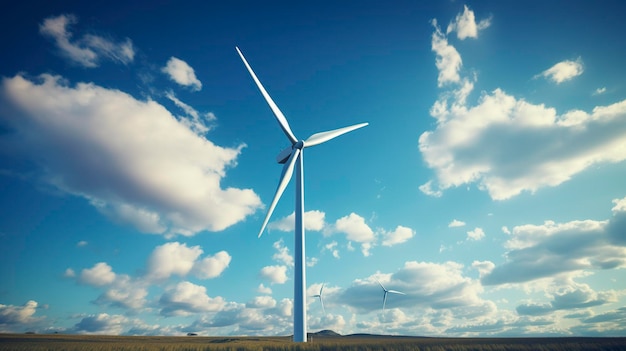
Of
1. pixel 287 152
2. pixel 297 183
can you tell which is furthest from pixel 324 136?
pixel 297 183

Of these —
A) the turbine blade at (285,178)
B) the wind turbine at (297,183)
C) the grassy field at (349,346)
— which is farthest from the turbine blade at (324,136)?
the grassy field at (349,346)

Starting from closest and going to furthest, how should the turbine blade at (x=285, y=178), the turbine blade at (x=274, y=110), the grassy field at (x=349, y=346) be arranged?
the grassy field at (x=349, y=346), the turbine blade at (x=285, y=178), the turbine blade at (x=274, y=110)

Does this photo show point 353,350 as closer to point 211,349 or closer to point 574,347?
point 211,349

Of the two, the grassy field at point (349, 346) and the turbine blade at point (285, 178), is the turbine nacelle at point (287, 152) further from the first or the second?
the grassy field at point (349, 346)

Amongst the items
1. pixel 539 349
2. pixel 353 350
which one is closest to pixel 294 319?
pixel 353 350

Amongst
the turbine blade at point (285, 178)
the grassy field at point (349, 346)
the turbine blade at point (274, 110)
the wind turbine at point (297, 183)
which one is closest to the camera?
the wind turbine at point (297, 183)

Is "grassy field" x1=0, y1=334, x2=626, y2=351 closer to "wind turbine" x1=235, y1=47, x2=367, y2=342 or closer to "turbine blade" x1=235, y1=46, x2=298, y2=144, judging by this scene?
"wind turbine" x1=235, y1=47, x2=367, y2=342

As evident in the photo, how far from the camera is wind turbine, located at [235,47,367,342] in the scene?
38.7 metres

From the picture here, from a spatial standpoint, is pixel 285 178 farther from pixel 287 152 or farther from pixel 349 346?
pixel 349 346

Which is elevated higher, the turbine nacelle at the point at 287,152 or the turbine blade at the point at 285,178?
the turbine nacelle at the point at 287,152

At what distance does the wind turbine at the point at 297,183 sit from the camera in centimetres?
3872

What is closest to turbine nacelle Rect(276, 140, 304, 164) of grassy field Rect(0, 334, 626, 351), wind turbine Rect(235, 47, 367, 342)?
wind turbine Rect(235, 47, 367, 342)

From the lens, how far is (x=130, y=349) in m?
41.6

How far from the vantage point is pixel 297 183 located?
4650cm
